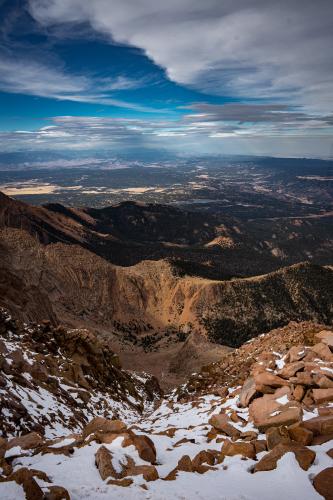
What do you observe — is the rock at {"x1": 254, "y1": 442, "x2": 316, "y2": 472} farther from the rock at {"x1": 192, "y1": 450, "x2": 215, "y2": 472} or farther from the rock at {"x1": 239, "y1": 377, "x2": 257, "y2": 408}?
the rock at {"x1": 239, "y1": 377, "x2": 257, "y2": 408}

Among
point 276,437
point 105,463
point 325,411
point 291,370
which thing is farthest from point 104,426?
point 291,370

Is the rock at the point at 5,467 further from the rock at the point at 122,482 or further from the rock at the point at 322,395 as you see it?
the rock at the point at 322,395

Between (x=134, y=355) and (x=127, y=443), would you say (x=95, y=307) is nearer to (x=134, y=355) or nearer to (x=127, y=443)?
(x=134, y=355)

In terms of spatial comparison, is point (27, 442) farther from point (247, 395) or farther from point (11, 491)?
point (247, 395)

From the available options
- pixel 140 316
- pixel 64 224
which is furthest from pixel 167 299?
pixel 64 224

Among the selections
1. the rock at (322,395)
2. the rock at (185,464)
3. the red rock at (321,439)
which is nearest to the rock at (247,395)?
the rock at (322,395)
